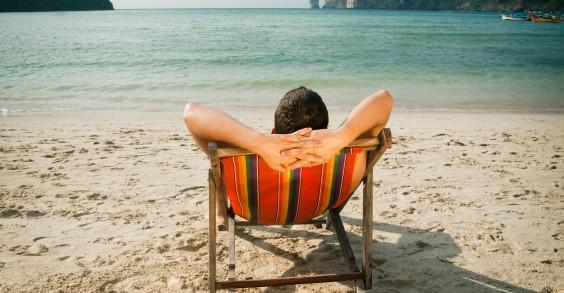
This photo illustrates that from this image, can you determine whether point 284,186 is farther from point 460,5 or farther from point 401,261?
point 460,5

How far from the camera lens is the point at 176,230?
123 inches

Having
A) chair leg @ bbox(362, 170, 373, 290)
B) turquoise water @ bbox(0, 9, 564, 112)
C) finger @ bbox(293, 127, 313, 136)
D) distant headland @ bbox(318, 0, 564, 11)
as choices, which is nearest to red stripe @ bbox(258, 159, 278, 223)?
finger @ bbox(293, 127, 313, 136)

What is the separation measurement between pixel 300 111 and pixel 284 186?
1.25ft

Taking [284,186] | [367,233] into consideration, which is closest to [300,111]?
[284,186]

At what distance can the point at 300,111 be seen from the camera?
1.96m

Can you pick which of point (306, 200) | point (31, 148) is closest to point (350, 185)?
point (306, 200)

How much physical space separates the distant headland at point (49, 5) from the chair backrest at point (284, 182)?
107807 millimetres

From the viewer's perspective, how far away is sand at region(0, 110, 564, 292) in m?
2.52

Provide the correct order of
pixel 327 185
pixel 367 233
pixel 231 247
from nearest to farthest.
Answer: pixel 327 185
pixel 367 233
pixel 231 247

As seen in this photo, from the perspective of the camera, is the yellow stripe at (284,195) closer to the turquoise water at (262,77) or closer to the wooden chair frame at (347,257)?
the wooden chair frame at (347,257)

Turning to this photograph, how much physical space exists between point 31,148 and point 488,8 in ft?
424

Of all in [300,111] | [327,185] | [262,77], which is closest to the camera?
[300,111]

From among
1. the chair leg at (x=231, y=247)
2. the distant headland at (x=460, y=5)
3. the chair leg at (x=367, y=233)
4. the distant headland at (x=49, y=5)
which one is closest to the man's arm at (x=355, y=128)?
the chair leg at (x=367, y=233)

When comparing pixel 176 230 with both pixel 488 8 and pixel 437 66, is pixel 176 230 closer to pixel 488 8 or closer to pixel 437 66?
pixel 437 66
